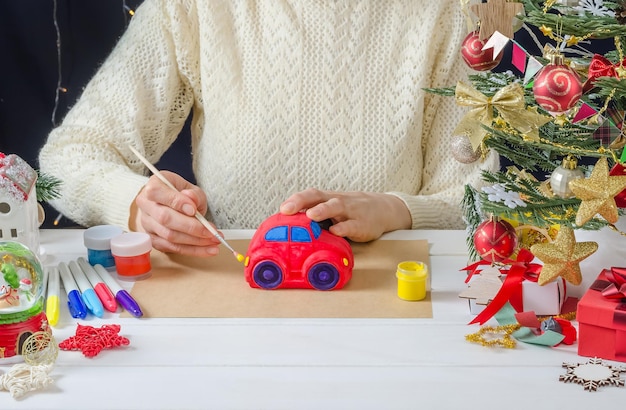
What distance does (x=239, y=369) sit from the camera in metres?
0.88

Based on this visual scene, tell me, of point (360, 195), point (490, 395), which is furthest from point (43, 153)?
point (490, 395)

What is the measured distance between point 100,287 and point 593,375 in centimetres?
60

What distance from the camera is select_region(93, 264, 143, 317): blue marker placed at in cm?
102

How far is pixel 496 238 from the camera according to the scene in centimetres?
96

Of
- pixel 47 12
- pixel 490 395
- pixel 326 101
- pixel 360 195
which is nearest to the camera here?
pixel 490 395

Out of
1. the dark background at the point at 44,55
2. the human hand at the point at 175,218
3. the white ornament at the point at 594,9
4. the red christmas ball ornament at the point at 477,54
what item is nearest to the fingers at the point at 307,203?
the human hand at the point at 175,218

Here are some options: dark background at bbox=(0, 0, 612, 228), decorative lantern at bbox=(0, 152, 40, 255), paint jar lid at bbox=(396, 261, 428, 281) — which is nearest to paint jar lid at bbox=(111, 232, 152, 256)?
decorative lantern at bbox=(0, 152, 40, 255)

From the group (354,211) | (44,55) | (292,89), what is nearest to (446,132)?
(292,89)

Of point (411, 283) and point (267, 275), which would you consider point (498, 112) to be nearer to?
point (411, 283)

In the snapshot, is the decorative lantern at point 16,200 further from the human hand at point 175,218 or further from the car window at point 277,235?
the car window at point 277,235

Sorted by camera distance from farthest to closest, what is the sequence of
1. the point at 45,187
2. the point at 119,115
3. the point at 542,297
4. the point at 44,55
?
1. the point at 44,55
2. the point at 119,115
3. the point at 45,187
4. the point at 542,297

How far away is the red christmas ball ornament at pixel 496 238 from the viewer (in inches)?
38.0

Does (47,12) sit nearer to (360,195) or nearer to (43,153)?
(43,153)

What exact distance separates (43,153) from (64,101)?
38 centimetres
